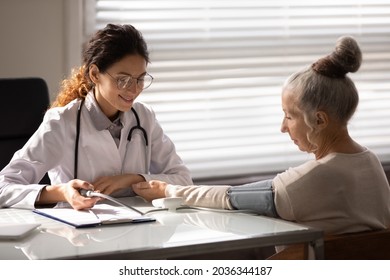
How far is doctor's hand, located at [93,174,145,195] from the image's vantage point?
2.45 meters

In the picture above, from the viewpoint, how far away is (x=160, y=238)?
183cm

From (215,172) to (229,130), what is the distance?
21cm

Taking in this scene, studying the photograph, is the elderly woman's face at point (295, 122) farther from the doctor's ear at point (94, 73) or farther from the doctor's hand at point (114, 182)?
the doctor's ear at point (94, 73)

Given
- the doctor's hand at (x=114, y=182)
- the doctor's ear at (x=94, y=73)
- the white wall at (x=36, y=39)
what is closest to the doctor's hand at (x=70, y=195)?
the doctor's hand at (x=114, y=182)

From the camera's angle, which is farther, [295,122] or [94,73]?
[94,73]

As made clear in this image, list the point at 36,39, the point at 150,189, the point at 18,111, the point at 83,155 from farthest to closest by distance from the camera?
the point at 36,39
the point at 18,111
the point at 83,155
the point at 150,189

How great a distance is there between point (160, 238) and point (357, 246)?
1.64 ft

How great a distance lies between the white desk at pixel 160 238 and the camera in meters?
1.71

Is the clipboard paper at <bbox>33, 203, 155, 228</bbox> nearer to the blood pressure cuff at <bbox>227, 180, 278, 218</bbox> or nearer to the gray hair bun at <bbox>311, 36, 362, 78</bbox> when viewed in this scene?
the blood pressure cuff at <bbox>227, 180, 278, 218</bbox>

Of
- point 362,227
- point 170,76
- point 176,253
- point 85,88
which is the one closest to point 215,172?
point 170,76

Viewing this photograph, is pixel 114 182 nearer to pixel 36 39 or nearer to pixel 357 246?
pixel 357 246

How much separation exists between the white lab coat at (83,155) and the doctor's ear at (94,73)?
0.09 metres

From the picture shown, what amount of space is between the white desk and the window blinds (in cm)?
153

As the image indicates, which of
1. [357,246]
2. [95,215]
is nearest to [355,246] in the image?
[357,246]
